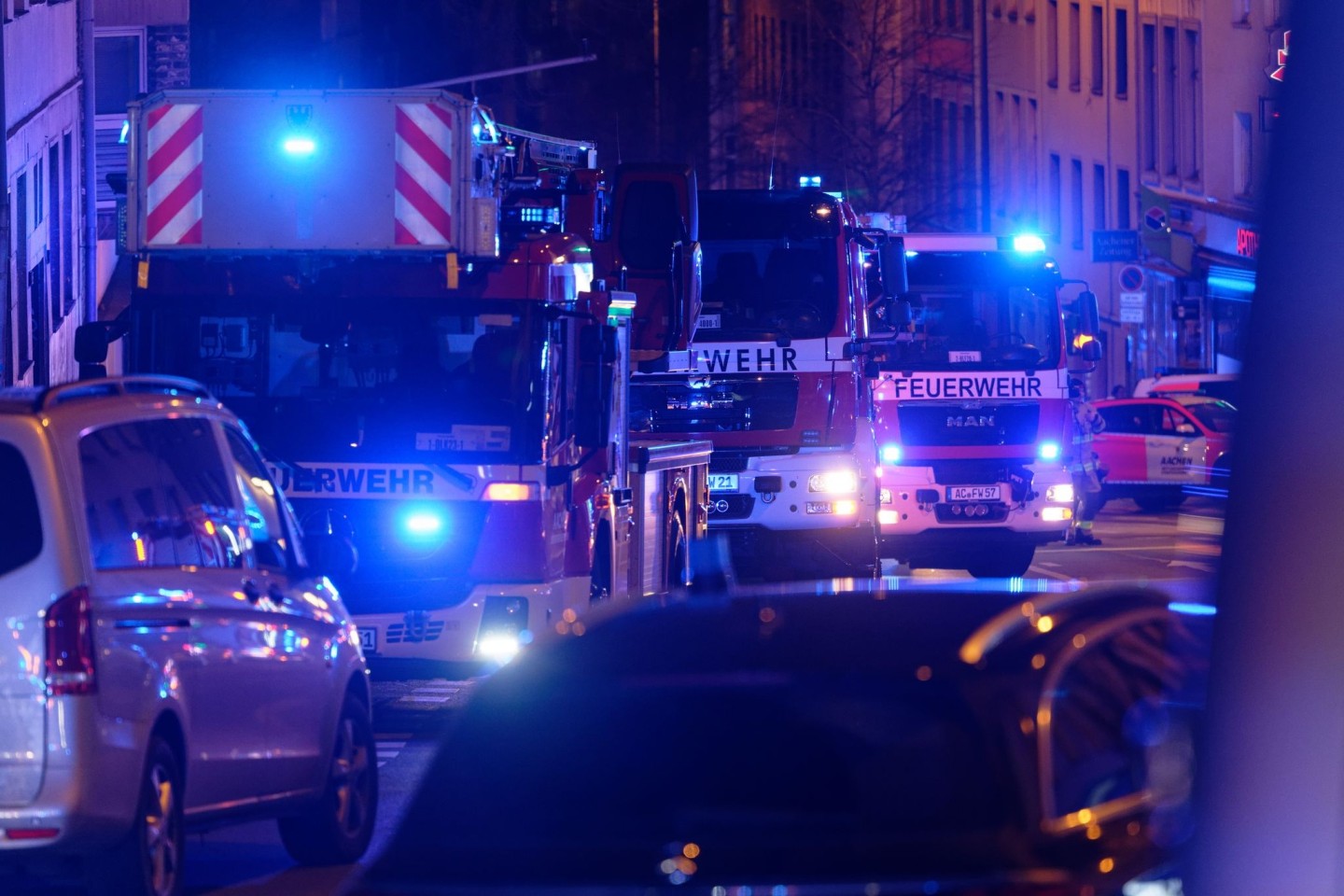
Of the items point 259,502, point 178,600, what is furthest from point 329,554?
point 178,600

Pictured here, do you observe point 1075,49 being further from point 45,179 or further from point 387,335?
point 387,335

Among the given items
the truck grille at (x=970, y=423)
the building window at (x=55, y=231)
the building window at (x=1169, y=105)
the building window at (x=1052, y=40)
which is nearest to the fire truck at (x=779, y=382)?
the truck grille at (x=970, y=423)

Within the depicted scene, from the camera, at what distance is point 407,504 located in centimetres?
1284

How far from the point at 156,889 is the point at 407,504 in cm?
Result: 518

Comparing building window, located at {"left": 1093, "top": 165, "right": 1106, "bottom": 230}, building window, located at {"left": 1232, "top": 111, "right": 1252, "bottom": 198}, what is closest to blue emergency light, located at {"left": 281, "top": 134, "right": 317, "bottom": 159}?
building window, located at {"left": 1232, "top": 111, "right": 1252, "bottom": 198}

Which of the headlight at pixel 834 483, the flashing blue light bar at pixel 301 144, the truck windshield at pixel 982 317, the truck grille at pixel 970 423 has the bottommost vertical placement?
the headlight at pixel 834 483

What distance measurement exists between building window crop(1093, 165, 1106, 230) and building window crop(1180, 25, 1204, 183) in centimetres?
293

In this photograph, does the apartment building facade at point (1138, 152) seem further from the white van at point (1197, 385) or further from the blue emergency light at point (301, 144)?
the blue emergency light at point (301, 144)

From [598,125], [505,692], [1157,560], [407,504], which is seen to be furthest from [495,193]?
[598,125]

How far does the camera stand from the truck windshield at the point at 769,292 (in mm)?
20484

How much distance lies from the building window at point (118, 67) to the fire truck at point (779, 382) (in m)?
30.1

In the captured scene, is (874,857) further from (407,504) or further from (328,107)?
(328,107)

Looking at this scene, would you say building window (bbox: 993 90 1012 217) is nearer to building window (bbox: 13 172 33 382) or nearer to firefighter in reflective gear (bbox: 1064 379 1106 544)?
firefighter in reflective gear (bbox: 1064 379 1106 544)

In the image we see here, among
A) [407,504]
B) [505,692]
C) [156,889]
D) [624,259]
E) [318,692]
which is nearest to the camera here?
[505,692]
